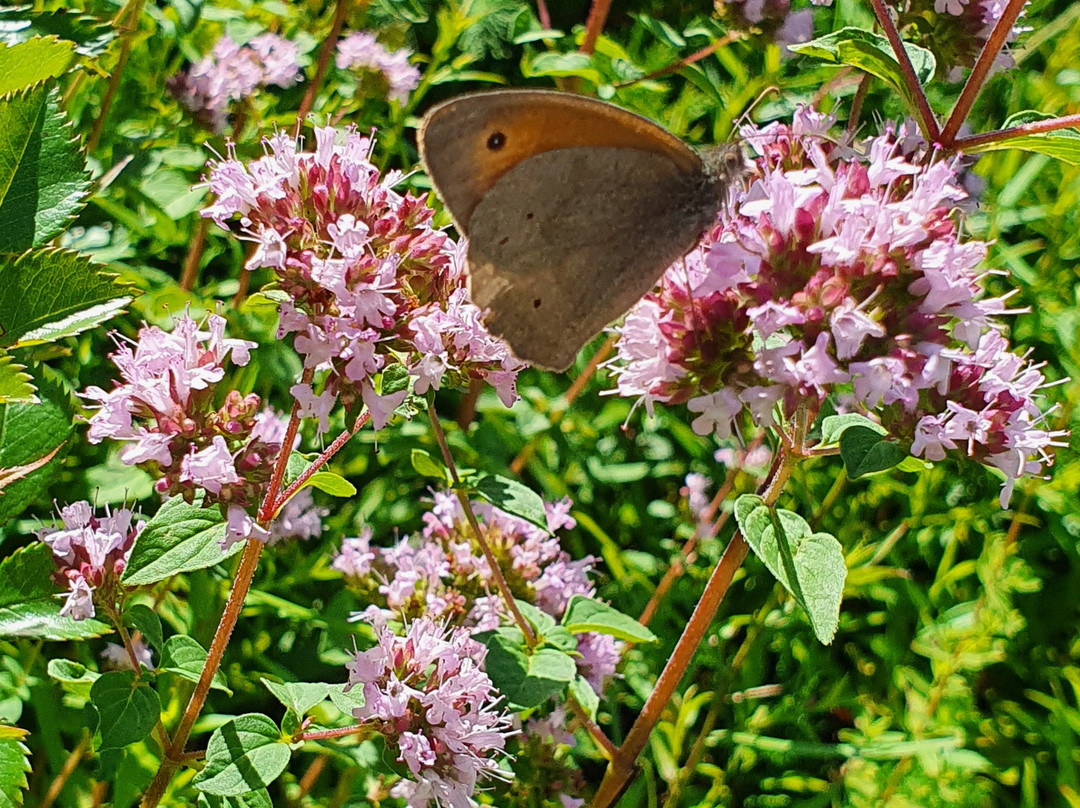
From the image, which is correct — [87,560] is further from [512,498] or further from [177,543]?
[512,498]

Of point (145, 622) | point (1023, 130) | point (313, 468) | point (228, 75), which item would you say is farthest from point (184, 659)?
point (228, 75)

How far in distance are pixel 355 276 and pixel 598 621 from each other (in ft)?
2.37

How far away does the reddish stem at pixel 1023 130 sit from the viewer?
4.33ft

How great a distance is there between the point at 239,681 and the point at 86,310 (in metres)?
1.04

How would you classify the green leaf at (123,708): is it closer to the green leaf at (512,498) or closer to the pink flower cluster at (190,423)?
the pink flower cluster at (190,423)

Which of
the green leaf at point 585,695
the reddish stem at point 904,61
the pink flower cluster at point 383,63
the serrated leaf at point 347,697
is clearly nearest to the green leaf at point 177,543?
the serrated leaf at point 347,697

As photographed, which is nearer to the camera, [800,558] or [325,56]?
[800,558]

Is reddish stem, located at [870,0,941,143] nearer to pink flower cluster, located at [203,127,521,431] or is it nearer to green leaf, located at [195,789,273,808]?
pink flower cluster, located at [203,127,521,431]

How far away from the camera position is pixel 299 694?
4.69 feet

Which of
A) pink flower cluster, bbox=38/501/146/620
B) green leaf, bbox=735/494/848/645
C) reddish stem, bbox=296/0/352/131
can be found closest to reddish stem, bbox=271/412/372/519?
pink flower cluster, bbox=38/501/146/620

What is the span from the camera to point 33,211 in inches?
44.4

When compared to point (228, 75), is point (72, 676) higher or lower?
lower

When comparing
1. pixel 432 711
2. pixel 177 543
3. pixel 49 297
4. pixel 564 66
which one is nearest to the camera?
pixel 49 297

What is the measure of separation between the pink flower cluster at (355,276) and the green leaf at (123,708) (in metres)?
0.44
